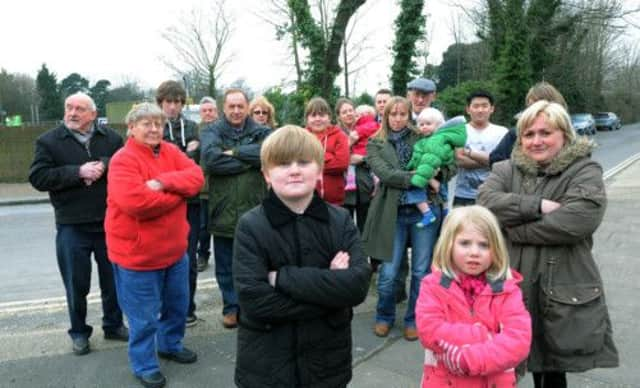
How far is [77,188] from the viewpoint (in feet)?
13.0

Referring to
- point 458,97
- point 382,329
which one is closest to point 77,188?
point 382,329

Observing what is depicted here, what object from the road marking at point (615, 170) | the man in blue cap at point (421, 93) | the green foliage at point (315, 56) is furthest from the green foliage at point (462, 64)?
the man in blue cap at point (421, 93)

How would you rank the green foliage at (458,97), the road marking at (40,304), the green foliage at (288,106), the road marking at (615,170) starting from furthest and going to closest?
1. the green foliage at (458,97)
2. the green foliage at (288,106)
3. the road marking at (615,170)
4. the road marking at (40,304)

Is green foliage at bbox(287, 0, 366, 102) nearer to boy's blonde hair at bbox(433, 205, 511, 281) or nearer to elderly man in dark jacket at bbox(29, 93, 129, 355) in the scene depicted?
elderly man in dark jacket at bbox(29, 93, 129, 355)

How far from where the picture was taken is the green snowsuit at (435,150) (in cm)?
398

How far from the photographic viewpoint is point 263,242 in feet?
7.57

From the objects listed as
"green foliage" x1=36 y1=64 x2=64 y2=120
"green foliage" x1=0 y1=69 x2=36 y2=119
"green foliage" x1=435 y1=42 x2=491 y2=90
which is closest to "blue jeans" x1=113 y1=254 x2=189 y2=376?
"green foliage" x1=435 y1=42 x2=491 y2=90

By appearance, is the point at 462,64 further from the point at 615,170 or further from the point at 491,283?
the point at 491,283

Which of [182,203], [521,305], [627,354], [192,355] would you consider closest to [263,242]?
[521,305]

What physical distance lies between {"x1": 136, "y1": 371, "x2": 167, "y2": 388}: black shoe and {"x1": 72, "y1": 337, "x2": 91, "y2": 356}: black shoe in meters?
0.79

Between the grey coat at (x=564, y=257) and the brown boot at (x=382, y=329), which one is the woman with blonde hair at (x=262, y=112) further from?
the grey coat at (x=564, y=257)

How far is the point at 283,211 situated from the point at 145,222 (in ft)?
4.87

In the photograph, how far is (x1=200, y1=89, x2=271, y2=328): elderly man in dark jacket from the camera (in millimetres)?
4211

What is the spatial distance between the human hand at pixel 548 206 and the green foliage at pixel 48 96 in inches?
2271
